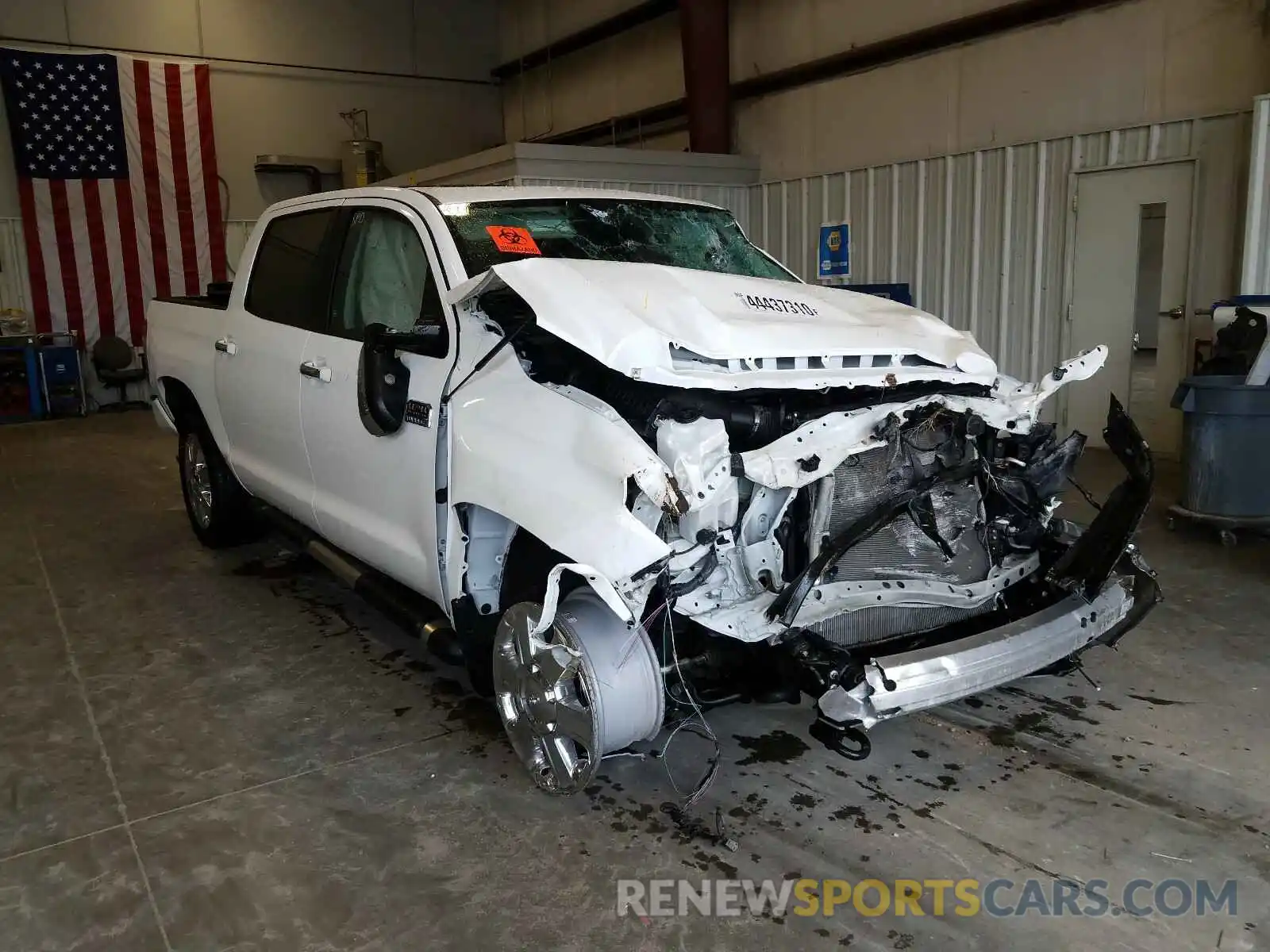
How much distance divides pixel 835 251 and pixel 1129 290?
3.02 m

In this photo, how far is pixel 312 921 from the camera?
7.70 ft

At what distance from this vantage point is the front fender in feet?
7.75

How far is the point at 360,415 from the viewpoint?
130 inches

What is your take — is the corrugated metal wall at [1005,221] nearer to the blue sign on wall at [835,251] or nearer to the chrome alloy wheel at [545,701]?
the blue sign on wall at [835,251]

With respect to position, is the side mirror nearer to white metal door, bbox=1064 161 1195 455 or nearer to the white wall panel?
the white wall panel

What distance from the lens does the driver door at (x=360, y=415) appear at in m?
3.13

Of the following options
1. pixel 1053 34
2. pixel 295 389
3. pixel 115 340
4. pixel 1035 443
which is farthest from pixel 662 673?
pixel 115 340

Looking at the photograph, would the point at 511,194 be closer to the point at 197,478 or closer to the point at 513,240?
the point at 513,240

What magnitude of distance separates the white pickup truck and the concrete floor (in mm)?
252

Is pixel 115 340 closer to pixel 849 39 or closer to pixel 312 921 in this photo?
pixel 849 39

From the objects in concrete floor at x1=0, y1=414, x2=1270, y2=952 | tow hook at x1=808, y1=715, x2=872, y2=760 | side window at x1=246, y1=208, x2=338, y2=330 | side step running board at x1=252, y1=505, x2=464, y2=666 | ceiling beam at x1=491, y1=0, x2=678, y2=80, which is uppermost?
ceiling beam at x1=491, y1=0, x2=678, y2=80

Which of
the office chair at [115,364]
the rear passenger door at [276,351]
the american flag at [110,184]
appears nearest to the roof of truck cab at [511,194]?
the rear passenger door at [276,351]

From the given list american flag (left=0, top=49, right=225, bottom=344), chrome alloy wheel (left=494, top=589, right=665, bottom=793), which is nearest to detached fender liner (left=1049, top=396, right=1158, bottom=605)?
chrome alloy wheel (left=494, top=589, right=665, bottom=793)

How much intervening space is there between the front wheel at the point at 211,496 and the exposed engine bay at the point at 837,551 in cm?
288
